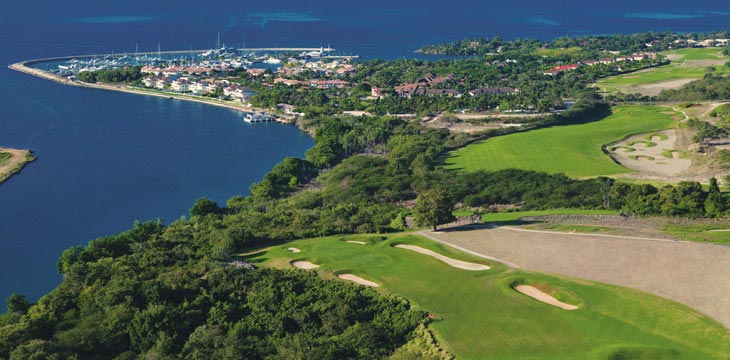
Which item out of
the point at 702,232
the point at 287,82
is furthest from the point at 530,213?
the point at 287,82

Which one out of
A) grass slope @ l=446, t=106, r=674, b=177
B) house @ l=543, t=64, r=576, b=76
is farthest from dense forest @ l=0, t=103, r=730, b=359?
house @ l=543, t=64, r=576, b=76

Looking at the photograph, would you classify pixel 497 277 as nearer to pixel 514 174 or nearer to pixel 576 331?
pixel 576 331

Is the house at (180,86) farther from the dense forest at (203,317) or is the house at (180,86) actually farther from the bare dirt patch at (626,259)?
the bare dirt patch at (626,259)

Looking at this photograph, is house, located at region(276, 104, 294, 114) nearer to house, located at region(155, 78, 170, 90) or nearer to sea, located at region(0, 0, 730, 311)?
sea, located at region(0, 0, 730, 311)

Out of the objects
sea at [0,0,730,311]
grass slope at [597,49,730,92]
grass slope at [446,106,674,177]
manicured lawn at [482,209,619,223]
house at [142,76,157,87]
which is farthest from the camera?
house at [142,76,157,87]

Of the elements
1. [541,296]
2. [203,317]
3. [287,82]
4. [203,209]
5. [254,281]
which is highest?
[287,82]

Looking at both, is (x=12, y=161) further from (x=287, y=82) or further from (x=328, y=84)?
(x=328, y=84)
